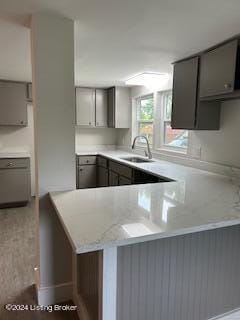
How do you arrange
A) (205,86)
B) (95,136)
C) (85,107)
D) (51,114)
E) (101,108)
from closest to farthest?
(51,114)
(205,86)
(85,107)
(101,108)
(95,136)

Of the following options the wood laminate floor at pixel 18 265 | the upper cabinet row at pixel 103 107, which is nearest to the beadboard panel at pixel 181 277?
the wood laminate floor at pixel 18 265

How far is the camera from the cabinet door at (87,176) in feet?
14.9

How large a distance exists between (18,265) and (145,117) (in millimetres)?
2967

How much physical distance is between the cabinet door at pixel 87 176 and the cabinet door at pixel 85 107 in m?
0.84

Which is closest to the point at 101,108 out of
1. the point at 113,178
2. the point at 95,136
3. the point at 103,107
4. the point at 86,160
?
the point at 103,107

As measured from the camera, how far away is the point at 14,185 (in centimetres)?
409

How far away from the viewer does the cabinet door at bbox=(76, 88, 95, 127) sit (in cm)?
468

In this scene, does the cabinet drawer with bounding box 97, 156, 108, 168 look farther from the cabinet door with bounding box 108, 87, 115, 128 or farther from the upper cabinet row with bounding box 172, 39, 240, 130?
the upper cabinet row with bounding box 172, 39, 240, 130

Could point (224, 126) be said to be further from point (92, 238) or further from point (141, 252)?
point (92, 238)

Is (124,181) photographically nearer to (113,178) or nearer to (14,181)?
(113,178)

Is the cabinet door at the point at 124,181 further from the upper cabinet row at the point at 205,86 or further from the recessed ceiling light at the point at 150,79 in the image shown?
the recessed ceiling light at the point at 150,79

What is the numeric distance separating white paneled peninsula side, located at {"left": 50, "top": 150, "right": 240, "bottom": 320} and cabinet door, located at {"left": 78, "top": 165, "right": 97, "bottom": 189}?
2631 mm

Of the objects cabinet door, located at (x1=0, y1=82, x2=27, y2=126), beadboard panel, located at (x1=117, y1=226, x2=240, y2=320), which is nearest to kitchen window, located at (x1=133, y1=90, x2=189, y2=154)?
beadboard panel, located at (x1=117, y1=226, x2=240, y2=320)

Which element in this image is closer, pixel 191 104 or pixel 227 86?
pixel 227 86
